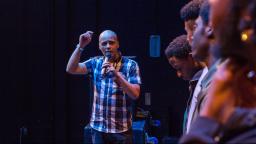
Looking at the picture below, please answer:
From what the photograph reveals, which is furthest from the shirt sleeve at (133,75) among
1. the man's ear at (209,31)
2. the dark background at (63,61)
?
the man's ear at (209,31)

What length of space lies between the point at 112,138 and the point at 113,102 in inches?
11.1

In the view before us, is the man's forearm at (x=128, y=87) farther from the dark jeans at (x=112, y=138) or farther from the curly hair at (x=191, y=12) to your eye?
the curly hair at (x=191, y=12)

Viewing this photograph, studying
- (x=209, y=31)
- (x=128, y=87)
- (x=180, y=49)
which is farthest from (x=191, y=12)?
(x=128, y=87)

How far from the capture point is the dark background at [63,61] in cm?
479

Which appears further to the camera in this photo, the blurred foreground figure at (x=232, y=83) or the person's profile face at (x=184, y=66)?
the person's profile face at (x=184, y=66)

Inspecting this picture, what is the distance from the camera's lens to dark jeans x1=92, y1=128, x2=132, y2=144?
3.54m

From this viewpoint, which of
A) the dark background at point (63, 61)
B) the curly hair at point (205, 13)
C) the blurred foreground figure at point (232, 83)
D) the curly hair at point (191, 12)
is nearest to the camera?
the blurred foreground figure at point (232, 83)

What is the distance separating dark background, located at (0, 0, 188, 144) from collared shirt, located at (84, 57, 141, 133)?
1.22m

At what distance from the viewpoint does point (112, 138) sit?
354 centimetres

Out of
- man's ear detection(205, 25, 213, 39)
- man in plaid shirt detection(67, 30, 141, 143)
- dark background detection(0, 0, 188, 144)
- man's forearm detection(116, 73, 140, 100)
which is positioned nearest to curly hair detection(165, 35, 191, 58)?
man's ear detection(205, 25, 213, 39)

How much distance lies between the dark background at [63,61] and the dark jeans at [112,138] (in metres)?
1.27

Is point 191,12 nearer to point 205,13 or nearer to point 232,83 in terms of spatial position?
point 205,13

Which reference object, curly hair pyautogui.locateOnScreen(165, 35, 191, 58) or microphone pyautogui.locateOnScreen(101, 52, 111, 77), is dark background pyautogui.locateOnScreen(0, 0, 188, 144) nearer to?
microphone pyautogui.locateOnScreen(101, 52, 111, 77)

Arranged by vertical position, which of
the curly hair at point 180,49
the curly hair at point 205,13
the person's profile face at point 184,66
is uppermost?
the curly hair at point 205,13
